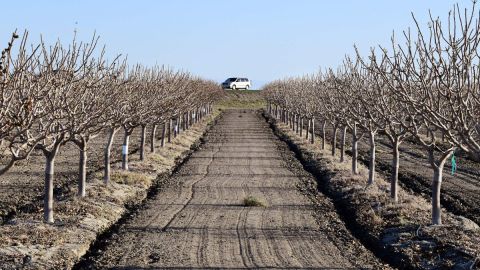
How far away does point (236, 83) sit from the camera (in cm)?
12988

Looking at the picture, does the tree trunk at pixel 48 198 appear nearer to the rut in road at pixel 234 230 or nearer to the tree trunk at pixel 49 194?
the tree trunk at pixel 49 194

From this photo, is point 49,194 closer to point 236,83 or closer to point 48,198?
point 48,198

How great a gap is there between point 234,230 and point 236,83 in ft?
372

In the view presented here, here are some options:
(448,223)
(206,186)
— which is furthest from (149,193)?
(448,223)

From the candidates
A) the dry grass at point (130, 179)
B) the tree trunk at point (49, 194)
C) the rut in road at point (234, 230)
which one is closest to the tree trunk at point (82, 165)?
the rut in road at point (234, 230)

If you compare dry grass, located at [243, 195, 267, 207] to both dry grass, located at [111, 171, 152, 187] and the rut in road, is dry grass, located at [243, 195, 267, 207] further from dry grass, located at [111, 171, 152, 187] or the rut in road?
dry grass, located at [111, 171, 152, 187]

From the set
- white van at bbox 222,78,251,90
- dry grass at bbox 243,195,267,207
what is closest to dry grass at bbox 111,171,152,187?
dry grass at bbox 243,195,267,207

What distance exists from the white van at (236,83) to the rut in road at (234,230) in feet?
326

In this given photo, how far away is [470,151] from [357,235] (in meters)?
6.45

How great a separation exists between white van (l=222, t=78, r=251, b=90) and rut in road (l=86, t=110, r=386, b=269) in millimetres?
99236

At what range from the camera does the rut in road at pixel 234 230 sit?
14.0 meters

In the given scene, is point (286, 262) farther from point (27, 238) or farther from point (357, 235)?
point (27, 238)

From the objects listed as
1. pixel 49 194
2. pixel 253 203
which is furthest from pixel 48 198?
pixel 253 203

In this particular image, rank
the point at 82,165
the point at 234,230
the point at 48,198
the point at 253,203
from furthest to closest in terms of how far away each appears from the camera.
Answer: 1. the point at 253,203
2. the point at 82,165
3. the point at 234,230
4. the point at 48,198
